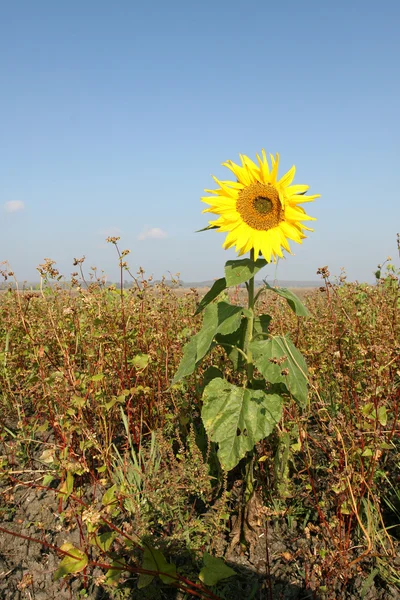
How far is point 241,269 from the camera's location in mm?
2037

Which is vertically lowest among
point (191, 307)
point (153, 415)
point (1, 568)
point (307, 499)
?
point (1, 568)

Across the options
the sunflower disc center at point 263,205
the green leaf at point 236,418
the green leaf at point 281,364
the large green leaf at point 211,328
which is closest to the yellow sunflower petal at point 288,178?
the sunflower disc center at point 263,205

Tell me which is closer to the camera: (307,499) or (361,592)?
(361,592)

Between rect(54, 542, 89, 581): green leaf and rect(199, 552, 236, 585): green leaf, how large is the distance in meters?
0.52

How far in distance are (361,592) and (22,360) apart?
321cm

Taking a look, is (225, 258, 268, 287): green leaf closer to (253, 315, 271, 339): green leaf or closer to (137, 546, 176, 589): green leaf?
(253, 315, 271, 339): green leaf

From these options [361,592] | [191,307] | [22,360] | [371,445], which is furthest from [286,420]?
[22,360]

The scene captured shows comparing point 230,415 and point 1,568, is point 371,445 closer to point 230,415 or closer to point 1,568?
point 230,415

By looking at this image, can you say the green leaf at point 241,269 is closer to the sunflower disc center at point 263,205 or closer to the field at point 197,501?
the sunflower disc center at point 263,205

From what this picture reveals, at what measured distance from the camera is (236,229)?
2.22 m

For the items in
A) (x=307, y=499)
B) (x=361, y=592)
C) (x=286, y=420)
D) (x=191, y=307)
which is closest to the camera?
(x=361, y=592)

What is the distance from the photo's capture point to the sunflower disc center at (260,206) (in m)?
2.22

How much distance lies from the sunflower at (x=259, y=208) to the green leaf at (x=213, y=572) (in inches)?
56.7

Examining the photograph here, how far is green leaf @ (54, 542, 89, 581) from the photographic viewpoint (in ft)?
5.64
